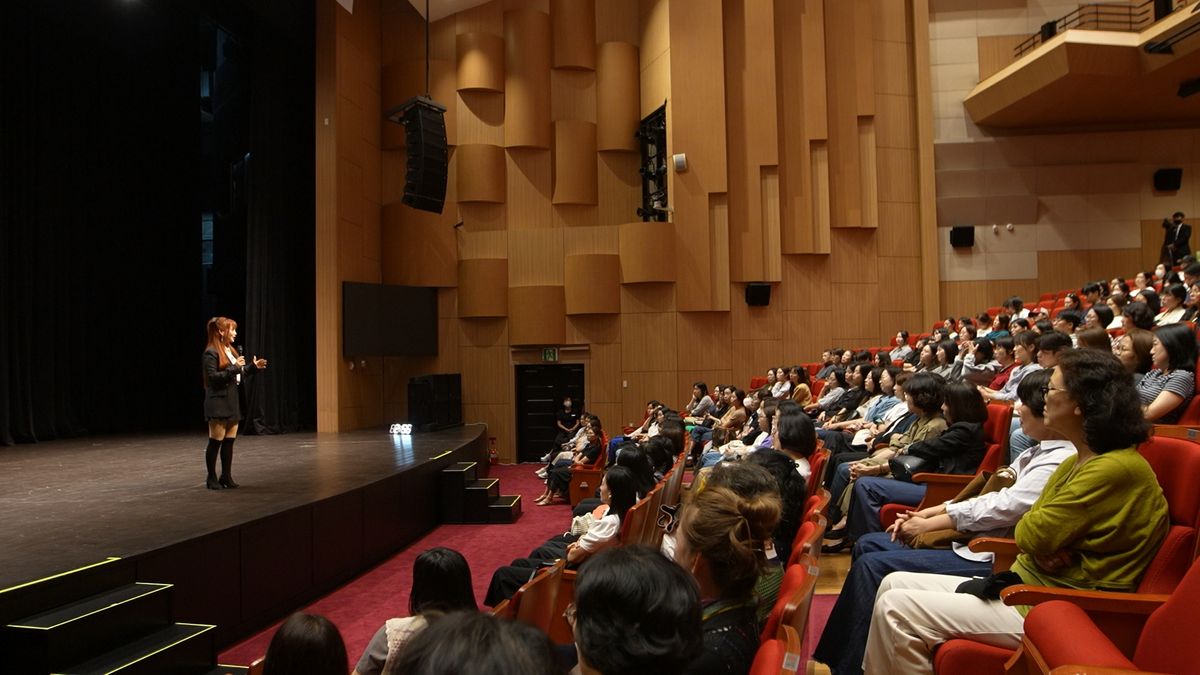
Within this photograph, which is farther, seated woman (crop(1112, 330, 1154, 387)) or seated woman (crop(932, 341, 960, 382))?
seated woman (crop(932, 341, 960, 382))

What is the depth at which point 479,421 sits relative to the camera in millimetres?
10883

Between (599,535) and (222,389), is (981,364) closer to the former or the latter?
(599,535)

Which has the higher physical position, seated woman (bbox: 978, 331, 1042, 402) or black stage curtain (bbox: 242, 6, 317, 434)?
black stage curtain (bbox: 242, 6, 317, 434)

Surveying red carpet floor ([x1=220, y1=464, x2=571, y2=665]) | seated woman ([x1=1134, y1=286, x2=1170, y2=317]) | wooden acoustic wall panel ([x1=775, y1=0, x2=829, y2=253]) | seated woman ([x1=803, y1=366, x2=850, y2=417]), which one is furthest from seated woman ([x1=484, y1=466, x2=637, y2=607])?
wooden acoustic wall panel ([x1=775, y1=0, x2=829, y2=253])

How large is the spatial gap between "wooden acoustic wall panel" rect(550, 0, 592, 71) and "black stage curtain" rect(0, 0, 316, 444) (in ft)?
11.2

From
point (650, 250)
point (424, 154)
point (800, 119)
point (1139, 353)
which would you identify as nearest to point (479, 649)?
point (1139, 353)

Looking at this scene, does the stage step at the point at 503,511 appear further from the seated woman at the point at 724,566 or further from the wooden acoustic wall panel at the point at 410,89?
the wooden acoustic wall panel at the point at 410,89

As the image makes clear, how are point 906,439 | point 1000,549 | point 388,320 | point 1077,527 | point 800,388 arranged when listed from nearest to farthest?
point 1077,527 < point 1000,549 < point 906,439 < point 800,388 < point 388,320

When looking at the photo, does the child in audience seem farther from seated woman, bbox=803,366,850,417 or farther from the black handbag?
seated woman, bbox=803,366,850,417

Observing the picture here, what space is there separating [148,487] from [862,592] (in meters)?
4.50

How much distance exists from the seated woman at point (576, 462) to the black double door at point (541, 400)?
10.2ft

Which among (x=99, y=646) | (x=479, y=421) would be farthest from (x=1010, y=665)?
(x=479, y=421)

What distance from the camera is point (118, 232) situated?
31.7 feet

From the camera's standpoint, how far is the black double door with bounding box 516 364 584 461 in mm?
10844
